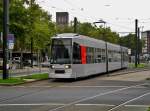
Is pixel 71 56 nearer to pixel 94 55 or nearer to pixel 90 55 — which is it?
pixel 90 55

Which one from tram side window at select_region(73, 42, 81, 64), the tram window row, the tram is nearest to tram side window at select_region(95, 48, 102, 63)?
the tram window row

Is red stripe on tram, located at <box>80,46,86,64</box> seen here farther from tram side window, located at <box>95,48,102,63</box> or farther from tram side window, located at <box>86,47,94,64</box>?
tram side window, located at <box>95,48,102,63</box>

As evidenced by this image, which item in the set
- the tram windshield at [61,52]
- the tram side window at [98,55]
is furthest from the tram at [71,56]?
the tram side window at [98,55]

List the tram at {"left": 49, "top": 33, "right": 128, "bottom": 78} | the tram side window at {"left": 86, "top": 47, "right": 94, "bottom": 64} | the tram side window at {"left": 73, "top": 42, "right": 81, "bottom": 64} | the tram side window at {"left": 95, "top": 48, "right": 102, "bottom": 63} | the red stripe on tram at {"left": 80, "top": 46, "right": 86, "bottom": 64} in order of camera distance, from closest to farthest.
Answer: the tram at {"left": 49, "top": 33, "right": 128, "bottom": 78}, the tram side window at {"left": 73, "top": 42, "right": 81, "bottom": 64}, the red stripe on tram at {"left": 80, "top": 46, "right": 86, "bottom": 64}, the tram side window at {"left": 86, "top": 47, "right": 94, "bottom": 64}, the tram side window at {"left": 95, "top": 48, "right": 102, "bottom": 63}

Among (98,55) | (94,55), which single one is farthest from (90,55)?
(98,55)

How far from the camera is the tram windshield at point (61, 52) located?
38.2m

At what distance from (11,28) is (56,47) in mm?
24611

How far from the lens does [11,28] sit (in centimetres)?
6241

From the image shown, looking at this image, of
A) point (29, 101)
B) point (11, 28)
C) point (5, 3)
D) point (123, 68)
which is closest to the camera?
point (29, 101)

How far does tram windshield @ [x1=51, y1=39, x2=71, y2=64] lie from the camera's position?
38.2 m

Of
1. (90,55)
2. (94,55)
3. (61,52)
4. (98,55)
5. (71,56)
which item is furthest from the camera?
(98,55)

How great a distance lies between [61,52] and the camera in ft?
126

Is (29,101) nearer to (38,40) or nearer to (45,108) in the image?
(45,108)

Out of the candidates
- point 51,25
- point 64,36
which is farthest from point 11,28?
point 51,25
